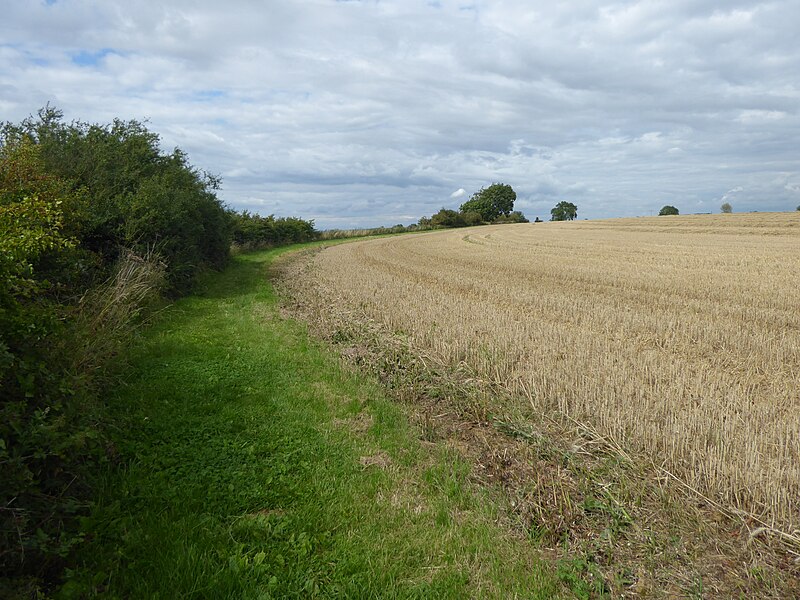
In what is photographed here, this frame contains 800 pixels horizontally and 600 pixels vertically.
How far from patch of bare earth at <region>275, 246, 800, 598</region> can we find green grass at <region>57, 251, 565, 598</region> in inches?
10.4

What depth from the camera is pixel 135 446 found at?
532cm

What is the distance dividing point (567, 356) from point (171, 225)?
42.9ft

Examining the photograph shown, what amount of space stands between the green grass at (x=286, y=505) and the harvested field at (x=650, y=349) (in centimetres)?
154

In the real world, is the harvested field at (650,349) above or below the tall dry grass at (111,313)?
below

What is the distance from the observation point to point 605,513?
388cm

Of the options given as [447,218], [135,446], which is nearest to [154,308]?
[135,446]

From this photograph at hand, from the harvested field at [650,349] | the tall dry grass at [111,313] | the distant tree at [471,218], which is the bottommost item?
the harvested field at [650,349]

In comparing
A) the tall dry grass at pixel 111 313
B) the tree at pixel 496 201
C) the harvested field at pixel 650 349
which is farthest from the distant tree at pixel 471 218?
the tall dry grass at pixel 111 313

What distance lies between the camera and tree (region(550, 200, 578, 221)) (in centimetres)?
12212

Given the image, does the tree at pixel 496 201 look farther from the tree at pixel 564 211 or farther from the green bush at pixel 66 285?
the green bush at pixel 66 285

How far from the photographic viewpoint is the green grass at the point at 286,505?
343 centimetres

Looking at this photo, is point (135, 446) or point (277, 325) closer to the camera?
point (135, 446)

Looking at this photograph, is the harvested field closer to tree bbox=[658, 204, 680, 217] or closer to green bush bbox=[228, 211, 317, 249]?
green bush bbox=[228, 211, 317, 249]

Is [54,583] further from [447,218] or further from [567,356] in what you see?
[447,218]
